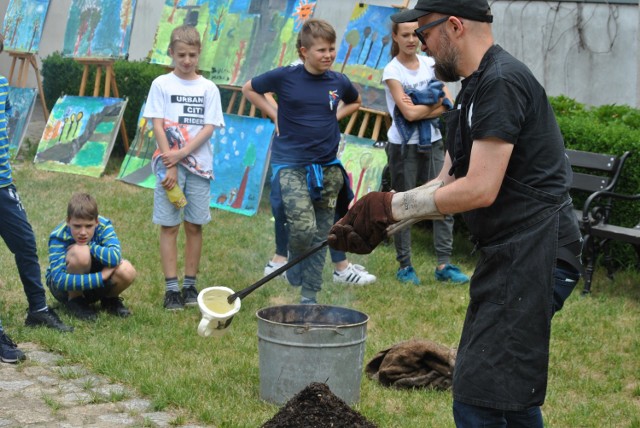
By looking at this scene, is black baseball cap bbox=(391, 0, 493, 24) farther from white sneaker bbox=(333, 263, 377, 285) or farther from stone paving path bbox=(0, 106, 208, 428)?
white sneaker bbox=(333, 263, 377, 285)

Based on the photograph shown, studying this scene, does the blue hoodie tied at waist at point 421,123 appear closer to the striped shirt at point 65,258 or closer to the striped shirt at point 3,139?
the striped shirt at point 65,258

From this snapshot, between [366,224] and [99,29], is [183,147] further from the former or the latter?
[99,29]

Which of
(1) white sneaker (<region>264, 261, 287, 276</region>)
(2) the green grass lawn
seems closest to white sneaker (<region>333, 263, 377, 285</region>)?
(2) the green grass lawn

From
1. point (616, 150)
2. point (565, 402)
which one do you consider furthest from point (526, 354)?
point (616, 150)

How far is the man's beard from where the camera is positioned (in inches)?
126

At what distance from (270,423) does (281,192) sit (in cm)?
251

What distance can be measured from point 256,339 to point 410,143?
2303 mm

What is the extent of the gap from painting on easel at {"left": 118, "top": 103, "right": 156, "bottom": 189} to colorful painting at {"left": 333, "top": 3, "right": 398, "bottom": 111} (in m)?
2.57

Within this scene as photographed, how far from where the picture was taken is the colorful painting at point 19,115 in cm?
1254

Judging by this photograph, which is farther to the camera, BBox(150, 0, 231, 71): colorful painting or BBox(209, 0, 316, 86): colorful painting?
BBox(150, 0, 231, 71): colorful painting

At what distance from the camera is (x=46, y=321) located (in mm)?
6074

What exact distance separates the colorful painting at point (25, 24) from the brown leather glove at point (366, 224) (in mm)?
10682

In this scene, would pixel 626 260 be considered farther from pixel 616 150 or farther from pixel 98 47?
pixel 98 47

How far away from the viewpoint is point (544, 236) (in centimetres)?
315
